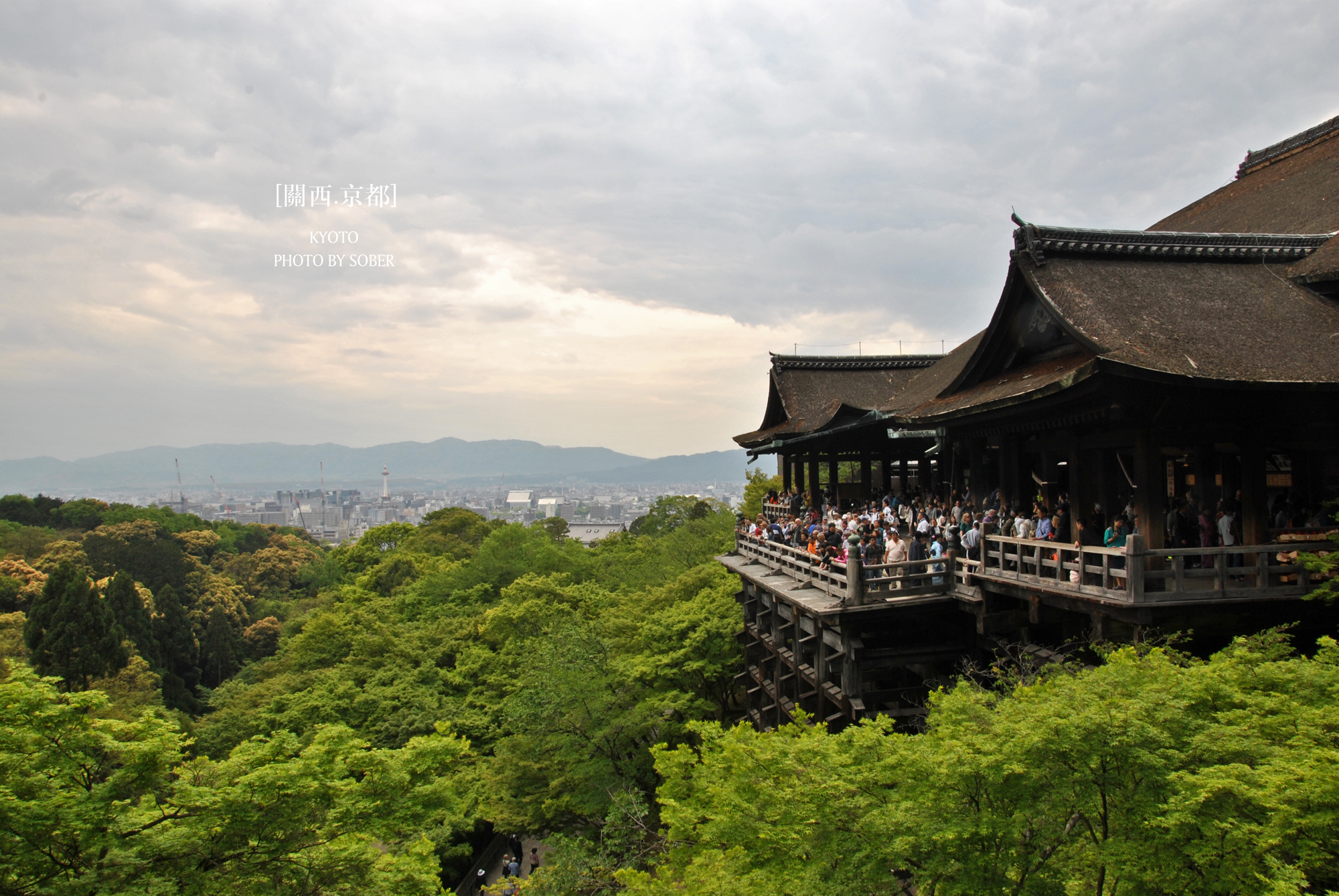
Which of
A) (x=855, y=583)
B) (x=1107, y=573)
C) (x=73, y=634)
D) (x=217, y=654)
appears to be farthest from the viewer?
(x=217, y=654)

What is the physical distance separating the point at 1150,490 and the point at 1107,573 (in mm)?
1468

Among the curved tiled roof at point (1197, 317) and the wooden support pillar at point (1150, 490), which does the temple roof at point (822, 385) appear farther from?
the wooden support pillar at point (1150, 490)

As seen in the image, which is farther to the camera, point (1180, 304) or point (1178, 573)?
point (1180, 304)

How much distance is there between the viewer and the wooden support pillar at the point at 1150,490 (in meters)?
9.83

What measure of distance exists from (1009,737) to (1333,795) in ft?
7.37

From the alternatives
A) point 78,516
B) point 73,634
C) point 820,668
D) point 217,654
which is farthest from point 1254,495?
point 78,516

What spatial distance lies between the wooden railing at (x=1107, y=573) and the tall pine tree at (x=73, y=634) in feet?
135

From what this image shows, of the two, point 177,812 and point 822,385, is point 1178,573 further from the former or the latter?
point 822,385

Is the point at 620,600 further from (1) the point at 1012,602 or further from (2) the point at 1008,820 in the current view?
(2) the point at 1008,820

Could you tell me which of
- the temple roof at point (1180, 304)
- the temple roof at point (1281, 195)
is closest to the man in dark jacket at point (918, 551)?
the temple roof at point (1180, 304)

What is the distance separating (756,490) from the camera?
51719 millimetres

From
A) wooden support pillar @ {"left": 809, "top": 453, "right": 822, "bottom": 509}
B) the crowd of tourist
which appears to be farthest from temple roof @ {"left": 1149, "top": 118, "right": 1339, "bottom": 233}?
wooden support pillar @ {"left": 809, "top": 453, "right": 822, "bottom": 509}

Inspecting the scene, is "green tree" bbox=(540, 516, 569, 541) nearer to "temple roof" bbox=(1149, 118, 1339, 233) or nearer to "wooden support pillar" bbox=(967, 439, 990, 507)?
"wooden support pillar" bbox=(967, 439, 990, 507)

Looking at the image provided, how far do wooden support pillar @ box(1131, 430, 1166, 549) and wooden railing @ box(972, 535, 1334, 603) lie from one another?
370 millimetres
